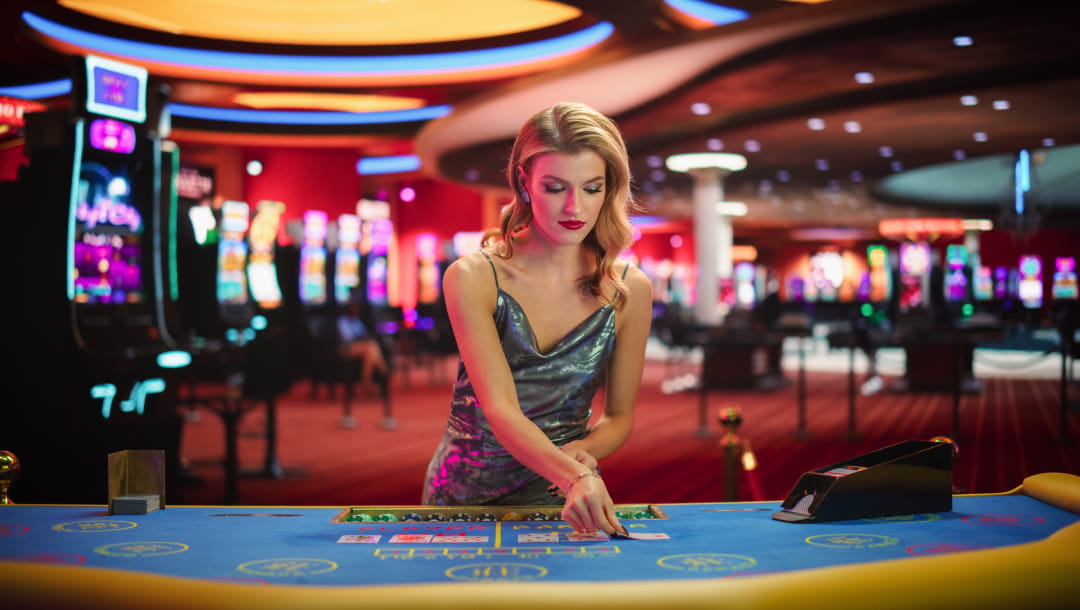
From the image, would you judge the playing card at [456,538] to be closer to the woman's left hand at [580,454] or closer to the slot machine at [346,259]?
the woman's left hand at [580,454]

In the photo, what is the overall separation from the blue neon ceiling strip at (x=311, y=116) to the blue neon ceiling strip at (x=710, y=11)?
5037mm

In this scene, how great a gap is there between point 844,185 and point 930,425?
8.98 m

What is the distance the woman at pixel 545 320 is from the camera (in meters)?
1.50

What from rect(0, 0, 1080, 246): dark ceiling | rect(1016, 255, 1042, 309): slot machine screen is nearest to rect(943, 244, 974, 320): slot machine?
rect(0, 0, 1080, 246): dark ceiling

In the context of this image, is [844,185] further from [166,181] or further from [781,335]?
[166,181]

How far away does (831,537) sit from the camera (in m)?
1.28

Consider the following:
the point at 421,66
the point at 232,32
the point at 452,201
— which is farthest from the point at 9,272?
the point at 452,201

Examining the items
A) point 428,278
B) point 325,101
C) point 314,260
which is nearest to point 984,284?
point 428,278

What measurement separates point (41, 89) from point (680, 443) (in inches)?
319

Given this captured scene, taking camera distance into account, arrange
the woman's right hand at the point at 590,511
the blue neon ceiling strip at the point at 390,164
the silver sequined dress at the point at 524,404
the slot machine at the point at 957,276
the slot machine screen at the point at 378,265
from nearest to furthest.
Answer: the woman's right hand at the point at 590,511
the silver sequined dress at the point at 524,404
the slot machine screen at the point at 378,265
the blue neon ceiling strip at the point at 390,164
the slot machine at the point at 957,276

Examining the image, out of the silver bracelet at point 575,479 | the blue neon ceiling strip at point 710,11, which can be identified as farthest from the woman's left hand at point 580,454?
the blue neon ceiling strip at point 710,11

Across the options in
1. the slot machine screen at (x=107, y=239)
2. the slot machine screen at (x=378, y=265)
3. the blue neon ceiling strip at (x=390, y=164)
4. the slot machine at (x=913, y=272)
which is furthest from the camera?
the slot machine at (x=913, y=272)

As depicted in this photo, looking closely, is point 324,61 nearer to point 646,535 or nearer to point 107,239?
point 107,239

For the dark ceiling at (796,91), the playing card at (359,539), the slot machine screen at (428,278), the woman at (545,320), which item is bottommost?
the playing card at (359,539)
